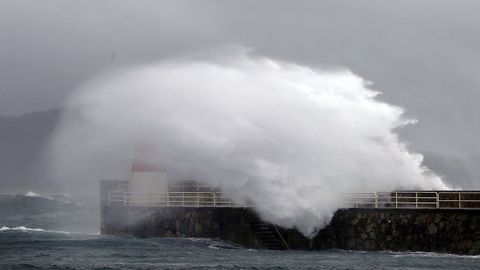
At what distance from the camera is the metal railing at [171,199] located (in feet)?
115

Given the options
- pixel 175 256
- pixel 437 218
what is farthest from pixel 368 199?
pixel 175 256

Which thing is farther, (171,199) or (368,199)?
(171,199)

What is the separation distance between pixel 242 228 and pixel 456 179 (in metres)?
70.5

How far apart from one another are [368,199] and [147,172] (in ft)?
33.6

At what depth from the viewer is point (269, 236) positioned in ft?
103

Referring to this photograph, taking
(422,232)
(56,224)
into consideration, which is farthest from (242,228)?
(56,224)

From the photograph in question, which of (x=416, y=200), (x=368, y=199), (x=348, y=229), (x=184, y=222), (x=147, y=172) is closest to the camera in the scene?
(x=416, y=200)

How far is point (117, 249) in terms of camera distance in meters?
29.8

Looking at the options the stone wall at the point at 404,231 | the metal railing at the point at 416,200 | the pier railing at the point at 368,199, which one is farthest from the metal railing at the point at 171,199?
the stone wall at the point at 404,231

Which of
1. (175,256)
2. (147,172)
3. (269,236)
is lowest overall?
(175,256)

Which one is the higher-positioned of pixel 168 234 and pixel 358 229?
pixel 358 229

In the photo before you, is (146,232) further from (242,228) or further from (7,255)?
(7,255)

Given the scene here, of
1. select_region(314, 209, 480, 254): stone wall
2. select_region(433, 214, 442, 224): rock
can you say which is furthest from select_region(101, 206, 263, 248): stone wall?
select_region(433, 214, 442, 224): rock

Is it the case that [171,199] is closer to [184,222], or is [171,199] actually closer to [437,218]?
[184,222]
